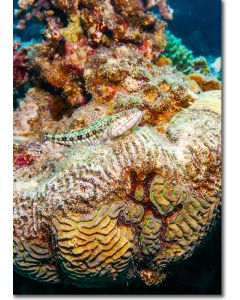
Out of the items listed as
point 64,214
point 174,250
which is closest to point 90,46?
point 64,214

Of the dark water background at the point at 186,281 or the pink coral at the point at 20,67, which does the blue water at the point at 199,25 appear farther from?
the dark water background at the point at 186,281

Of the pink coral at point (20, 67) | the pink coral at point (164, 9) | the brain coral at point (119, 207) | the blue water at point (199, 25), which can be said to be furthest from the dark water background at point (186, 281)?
the blue water at point (199, 25)

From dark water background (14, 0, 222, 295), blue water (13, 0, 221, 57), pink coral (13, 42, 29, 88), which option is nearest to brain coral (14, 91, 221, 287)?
dark water background (14, 0, 222, 295)

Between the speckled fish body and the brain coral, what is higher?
the speckled fish body

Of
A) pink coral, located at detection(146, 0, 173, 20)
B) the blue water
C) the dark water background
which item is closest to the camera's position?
the dark water background

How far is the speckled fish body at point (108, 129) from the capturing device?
305cm

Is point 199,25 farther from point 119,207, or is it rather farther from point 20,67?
point 119,207

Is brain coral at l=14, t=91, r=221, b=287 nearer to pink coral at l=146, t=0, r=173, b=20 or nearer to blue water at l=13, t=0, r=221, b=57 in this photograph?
pink coral at l=146, t=0, r=173, b=20

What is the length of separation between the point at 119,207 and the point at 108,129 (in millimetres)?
825

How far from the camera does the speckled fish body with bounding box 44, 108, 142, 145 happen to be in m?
3.05

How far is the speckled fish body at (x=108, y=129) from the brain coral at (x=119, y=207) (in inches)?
3.8

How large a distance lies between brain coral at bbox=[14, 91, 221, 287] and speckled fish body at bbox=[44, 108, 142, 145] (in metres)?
0.10

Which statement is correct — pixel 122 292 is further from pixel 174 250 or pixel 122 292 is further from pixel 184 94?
pixel 184 94

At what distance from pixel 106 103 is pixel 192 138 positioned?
4.40 feet
